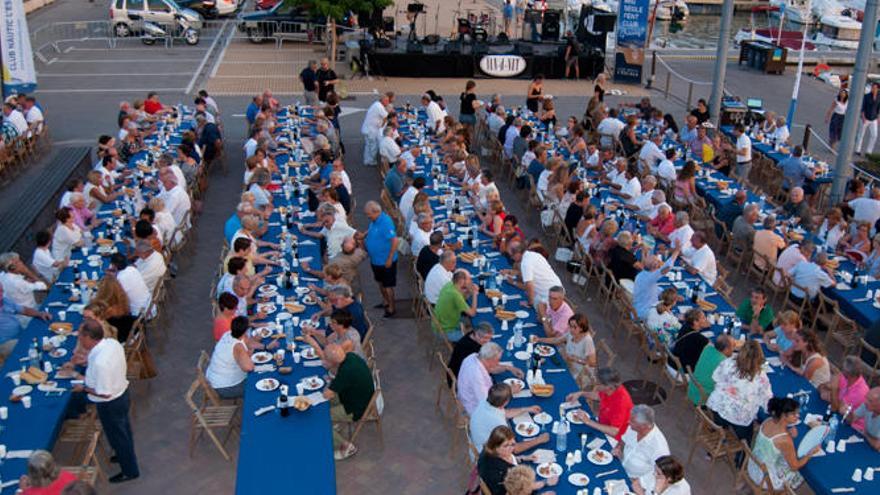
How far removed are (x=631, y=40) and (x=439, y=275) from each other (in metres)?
19.2

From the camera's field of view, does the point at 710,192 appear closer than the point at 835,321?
No

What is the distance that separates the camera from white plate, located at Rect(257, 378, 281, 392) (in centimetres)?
862

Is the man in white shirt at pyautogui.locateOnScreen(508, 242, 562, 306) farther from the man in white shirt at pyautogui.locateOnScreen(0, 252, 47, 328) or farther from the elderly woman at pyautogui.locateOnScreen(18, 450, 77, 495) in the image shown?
the man in white shirt at pyautogui.locateOnScreen(0, 252, 47, 328)

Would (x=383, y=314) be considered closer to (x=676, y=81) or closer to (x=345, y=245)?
(x=345, y=245)

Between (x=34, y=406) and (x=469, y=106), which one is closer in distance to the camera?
(x=34, y=406)

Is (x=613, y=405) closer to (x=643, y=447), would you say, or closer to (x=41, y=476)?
(x=643, y=447)

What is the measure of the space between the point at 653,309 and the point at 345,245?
4.19 m

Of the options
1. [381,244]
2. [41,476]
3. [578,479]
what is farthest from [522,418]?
[381,244]

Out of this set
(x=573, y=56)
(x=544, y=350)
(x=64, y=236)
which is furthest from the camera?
(x=573, y=56)

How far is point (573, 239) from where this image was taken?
45.0ft

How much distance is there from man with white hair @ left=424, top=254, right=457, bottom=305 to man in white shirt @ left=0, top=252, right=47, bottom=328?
16.4 ft

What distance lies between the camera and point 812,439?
26.0ft

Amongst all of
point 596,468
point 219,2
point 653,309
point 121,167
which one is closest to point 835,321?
point 653,309

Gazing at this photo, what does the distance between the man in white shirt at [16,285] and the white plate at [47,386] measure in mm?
2020
